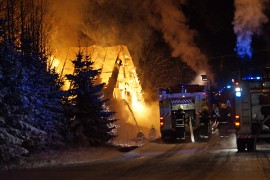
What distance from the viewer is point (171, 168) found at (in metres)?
14.5

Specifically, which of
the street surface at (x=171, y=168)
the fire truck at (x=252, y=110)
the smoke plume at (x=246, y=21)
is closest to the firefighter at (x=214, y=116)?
the smoke plume at (x=246, y=21)

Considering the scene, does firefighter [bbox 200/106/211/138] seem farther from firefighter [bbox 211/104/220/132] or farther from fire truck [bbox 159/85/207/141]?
firefighter [bbox 211/104/220/132]

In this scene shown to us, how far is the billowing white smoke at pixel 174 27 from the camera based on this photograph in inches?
1597

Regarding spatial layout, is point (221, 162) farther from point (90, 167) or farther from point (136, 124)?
point (136, 124)

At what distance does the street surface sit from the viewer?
1283cm

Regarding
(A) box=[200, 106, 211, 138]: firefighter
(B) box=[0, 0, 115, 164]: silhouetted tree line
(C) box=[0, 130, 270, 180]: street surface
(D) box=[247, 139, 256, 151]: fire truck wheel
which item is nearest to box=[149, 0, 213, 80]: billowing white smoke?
(A) box=[200, 106, 211, 138]: firefighter

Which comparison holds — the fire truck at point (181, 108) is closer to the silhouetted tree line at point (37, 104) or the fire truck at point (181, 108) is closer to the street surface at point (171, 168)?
the silhouetted tree line at point (37, 104)

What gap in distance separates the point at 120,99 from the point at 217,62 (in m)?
13.9

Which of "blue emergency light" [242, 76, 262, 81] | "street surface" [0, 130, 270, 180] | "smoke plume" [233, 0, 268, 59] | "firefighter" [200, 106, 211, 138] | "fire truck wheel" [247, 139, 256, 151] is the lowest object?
"street surface" [0, 130, 270, 180]

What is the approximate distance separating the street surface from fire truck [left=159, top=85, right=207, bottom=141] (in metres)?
5.72

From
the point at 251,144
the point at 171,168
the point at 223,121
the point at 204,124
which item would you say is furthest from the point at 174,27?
the point at 171,168

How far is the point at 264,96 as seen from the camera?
62.4ft

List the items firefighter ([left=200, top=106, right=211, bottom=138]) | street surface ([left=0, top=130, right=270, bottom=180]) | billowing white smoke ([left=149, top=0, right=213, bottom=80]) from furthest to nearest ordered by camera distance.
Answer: billowing white smoke ([left=149, top=0, right=213, bottom=80]), firefighter ([left=200, top=106, right=211, bottom=138]), street surface ([left=0, top=130, right=270, bottom=180])

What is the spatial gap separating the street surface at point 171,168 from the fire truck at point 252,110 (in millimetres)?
592
